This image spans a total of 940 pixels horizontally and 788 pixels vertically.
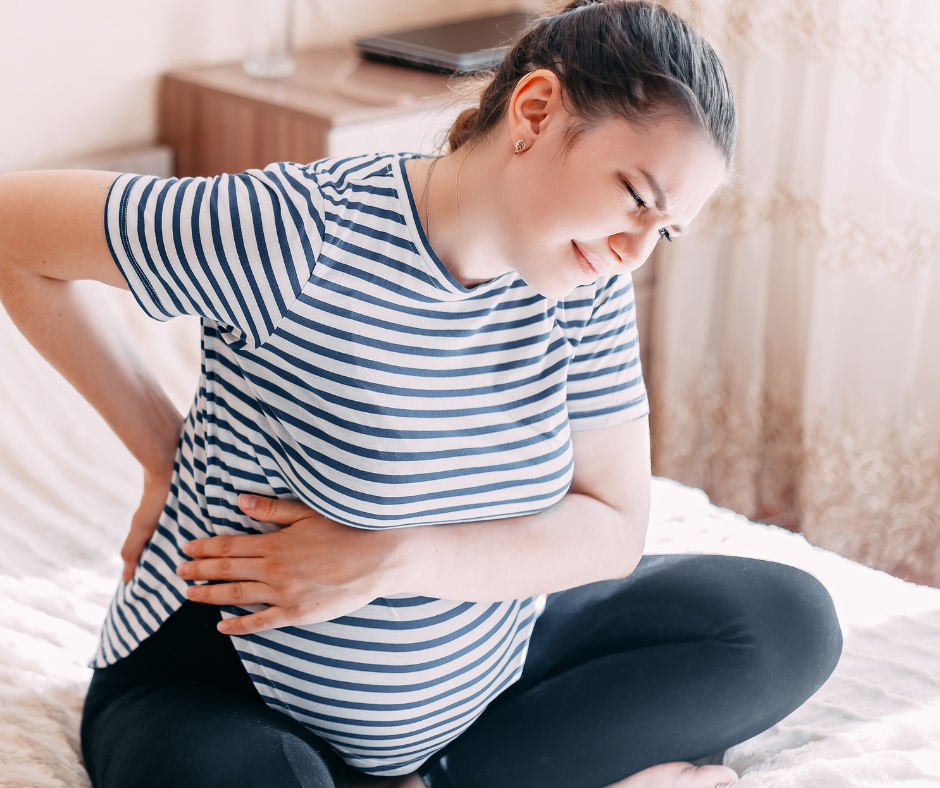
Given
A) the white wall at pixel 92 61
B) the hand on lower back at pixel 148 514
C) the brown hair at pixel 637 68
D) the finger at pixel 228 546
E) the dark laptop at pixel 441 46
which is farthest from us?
the dark laptop at pixel 441 46

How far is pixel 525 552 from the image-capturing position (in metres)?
0.96

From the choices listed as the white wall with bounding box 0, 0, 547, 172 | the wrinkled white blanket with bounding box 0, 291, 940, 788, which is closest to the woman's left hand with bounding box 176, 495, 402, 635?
the wrinkled white blanket with bounding box 0, 291, 940, 788

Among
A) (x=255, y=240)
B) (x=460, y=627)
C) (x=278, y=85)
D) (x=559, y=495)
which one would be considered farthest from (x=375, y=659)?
(x=278, y=85)

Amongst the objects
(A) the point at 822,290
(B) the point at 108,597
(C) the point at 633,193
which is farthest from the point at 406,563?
(A) the point at 822,290

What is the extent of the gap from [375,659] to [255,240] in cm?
38

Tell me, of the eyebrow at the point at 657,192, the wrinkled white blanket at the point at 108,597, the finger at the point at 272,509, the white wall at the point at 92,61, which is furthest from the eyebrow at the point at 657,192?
the white wall at the point at 92,61

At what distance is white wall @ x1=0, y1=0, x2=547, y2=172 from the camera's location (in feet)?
5.51

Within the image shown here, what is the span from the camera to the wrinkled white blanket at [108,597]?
0.96 meters

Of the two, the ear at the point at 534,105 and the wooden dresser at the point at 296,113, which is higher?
the ear at the point at 534,105

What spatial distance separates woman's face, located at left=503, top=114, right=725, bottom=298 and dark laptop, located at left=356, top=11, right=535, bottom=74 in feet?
3.45

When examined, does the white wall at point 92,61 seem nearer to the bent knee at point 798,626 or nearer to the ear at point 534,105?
the ear at point 534,105

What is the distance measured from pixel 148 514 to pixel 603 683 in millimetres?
486

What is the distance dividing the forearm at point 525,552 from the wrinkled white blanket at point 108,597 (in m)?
0.25

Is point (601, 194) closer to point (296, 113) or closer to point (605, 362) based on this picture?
point (605, 362)
